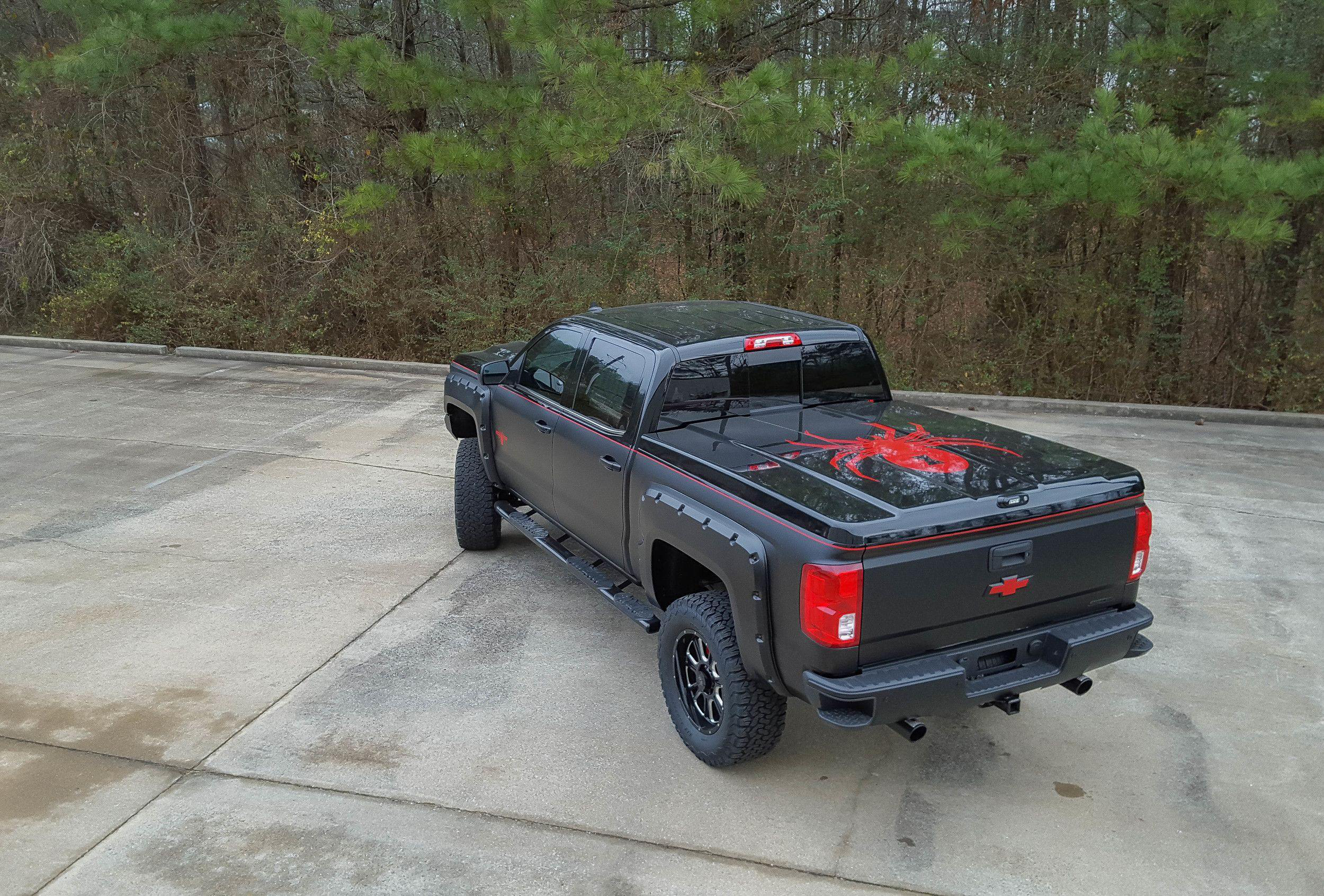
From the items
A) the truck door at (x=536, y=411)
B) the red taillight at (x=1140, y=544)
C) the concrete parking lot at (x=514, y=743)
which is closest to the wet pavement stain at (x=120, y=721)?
the concrete parking lot at (x=514, y=743)

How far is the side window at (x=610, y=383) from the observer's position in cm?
488

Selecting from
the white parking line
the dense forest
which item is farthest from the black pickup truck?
the dense forest

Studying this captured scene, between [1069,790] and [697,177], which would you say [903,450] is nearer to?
[1069,790]

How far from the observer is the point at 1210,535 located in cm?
687

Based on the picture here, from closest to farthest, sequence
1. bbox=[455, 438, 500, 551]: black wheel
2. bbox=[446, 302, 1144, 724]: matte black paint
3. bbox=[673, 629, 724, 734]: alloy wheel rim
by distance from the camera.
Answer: bbox=[446, 302, 1144, 724]: matte black paint → bbox=[673, 629, 724, 734]: alloy wheel rim → bbox=[455, 438, 500, 551]: black wheel

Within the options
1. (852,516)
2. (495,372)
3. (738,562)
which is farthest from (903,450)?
(495,372)

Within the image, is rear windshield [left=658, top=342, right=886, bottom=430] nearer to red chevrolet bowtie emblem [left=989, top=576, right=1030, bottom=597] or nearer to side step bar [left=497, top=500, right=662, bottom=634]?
side step bar [left=497, top=500, right=662, bottom=634]

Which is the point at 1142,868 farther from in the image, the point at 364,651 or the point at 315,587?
the point at 315,587

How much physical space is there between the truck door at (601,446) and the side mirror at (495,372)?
833mm

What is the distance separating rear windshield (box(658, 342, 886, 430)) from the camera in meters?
4.79

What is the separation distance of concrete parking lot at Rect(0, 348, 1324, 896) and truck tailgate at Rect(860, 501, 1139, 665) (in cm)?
79

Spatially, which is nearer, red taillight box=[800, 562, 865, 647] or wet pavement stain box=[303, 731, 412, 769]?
red taillight box=[800, 562, 865, 647]

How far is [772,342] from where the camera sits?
5.04 m

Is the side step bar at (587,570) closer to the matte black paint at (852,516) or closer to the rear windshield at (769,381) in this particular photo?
the matte black paint at (852,516)
